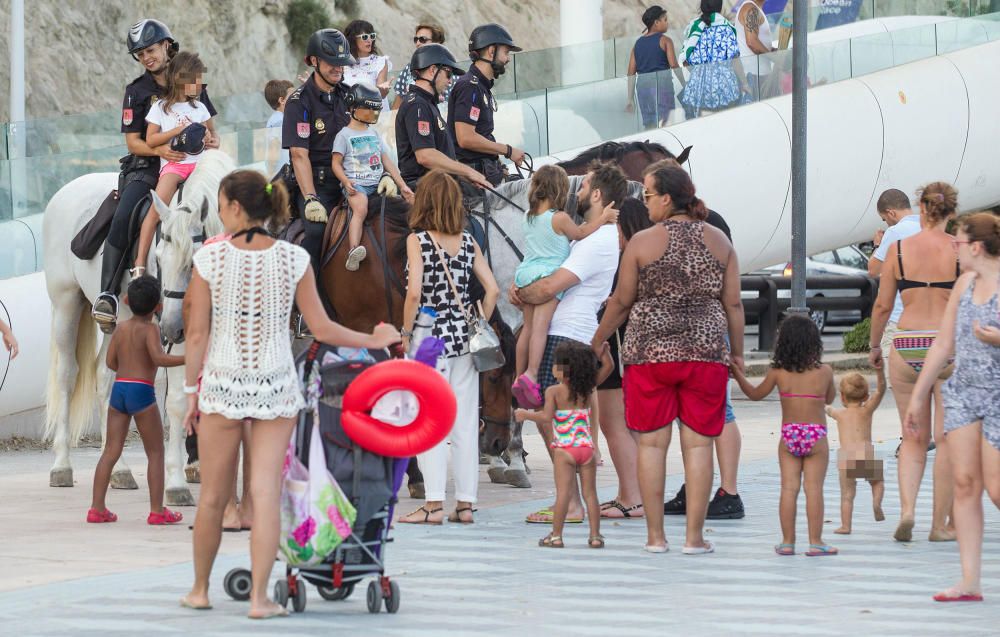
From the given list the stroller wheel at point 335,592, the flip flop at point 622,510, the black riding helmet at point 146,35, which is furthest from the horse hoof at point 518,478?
the stroller wheel at point 335,592

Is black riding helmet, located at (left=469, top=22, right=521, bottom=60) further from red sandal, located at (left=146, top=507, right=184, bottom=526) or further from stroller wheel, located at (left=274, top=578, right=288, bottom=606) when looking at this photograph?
stroller wheel, located at (left=274, top=578, right=288, bottom=606)

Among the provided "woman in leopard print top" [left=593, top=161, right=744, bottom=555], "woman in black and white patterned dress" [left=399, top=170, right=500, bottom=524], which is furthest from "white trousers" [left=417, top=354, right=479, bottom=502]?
"woman in leopard print top" [left=593, top=161, right=744, bottom=555]

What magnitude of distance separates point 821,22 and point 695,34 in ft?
15.3

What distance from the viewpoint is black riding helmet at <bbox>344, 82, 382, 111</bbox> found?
10.9m

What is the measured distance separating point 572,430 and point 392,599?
2034 millimetres

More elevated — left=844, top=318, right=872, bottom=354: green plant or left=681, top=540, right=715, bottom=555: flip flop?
left=844, top=318, right=872, bottom=354: green plant

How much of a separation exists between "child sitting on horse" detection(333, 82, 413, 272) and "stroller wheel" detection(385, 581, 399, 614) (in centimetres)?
397

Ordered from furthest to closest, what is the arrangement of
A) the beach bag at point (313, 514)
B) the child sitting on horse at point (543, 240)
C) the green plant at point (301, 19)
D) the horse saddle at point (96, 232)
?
the green plant at point (301, 19) < the horse saddle at point (96, 232) < the child sitting on horse at point (543, 240) < the beach bag at point (313, 514)

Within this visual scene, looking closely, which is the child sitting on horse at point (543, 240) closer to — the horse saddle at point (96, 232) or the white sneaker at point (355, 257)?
the white sneaker at point (355, 257)

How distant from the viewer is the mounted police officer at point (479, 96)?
1184cm

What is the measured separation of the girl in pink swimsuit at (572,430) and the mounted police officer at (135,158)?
358cm

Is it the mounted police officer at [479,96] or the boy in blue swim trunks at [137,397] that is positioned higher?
the mounted police officer at [479,96]

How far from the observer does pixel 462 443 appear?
9.95m

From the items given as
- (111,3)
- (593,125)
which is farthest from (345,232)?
(111,3)
